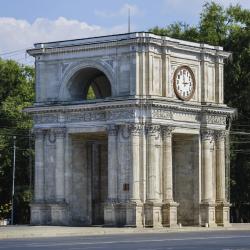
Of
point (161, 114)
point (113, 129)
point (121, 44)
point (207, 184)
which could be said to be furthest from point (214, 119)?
point (121, 44)

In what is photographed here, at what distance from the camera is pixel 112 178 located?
72.2 meters

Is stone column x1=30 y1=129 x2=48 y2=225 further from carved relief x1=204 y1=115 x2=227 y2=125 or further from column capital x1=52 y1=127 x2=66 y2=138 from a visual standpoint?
carved relief x1=204 y1=115 x2=227 y2=125

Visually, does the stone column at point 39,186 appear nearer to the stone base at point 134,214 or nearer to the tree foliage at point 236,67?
the stone base at point 134,214

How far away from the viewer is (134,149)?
234 ft

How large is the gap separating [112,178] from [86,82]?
9322mm

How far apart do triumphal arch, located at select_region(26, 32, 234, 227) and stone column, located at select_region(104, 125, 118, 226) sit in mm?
66

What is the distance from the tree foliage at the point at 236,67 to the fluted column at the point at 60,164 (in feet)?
74.9

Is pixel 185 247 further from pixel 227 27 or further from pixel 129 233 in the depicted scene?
pixel 227 27

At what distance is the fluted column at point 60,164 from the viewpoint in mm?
75000

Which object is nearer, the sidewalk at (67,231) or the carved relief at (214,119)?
the sidewalk at (67,231)

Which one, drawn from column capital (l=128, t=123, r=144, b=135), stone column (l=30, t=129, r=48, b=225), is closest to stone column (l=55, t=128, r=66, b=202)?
stone column (l=30, t=129, r=48, b=225)

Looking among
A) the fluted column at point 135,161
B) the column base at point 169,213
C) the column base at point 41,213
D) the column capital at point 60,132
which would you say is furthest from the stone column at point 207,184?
the column base at point 41,213

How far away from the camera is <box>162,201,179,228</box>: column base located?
7288cm

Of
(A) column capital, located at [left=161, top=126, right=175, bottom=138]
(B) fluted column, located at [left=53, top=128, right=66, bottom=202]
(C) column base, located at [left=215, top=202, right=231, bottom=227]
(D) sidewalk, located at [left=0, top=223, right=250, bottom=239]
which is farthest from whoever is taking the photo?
(C) column base, located at [left=215, top=202, right=231, bottom=227]
